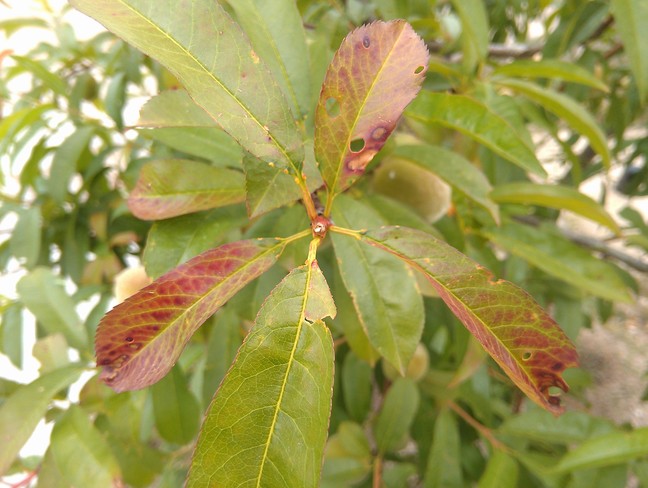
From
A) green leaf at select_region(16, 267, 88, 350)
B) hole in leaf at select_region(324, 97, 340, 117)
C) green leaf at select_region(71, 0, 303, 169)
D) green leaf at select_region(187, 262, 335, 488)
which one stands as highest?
green leaf at select_region(71, 0, 303, 169)

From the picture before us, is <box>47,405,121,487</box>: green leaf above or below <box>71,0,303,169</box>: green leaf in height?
below

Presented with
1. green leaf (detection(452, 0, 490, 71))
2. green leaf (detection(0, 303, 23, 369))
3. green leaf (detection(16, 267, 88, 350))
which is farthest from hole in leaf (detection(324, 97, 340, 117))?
green leaf (detection(0, 303, 23, 369))

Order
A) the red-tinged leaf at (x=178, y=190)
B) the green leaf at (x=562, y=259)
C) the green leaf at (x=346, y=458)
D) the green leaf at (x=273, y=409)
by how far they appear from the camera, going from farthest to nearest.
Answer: the green leaf at (x=346, y=458) < the green leaf at (x=562, y=259) < the red-tinged leaf at (x=178, y=190) < the green leaf at (x=273, y=409)

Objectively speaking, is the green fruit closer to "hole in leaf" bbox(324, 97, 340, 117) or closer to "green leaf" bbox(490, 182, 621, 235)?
"green leaf" bbox(490, 182, 621, 235)

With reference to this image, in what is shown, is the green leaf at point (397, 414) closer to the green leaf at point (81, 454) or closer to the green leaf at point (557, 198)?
the green leaf at point (557, 198)

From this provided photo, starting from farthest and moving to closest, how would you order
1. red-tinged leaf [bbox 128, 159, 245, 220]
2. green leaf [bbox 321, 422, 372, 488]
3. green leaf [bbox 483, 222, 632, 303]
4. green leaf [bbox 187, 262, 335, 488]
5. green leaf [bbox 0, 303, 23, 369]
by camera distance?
green leaf [bbox 0, 303, 23, 369]
green leaf [bbox 321, 422, 372, 488]
green leaf [bbox 483, 222, 632, 303]
red-tinged leaf [bbox 128, 159, 245, 220]
green leaf [bbox 187, 262, 335, 488]

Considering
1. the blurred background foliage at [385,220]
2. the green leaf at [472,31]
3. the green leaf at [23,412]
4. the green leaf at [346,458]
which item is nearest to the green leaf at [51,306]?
the blurred background foliage at [385,220]

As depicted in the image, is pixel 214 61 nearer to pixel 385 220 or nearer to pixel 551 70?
pixel 385 220
